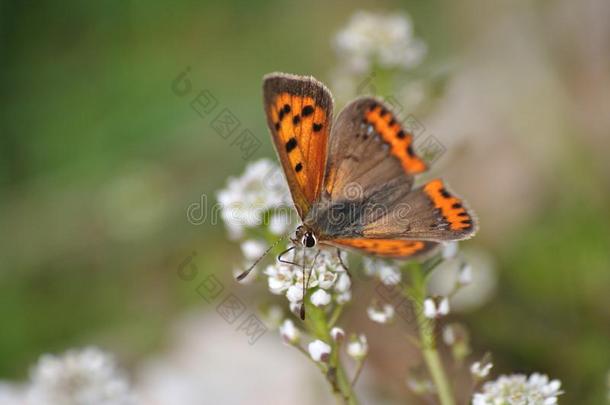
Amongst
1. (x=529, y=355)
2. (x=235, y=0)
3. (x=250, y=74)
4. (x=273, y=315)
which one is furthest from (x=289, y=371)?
(x=235, y=0)

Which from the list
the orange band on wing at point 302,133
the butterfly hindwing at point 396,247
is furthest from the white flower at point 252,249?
the butterfly hindwing at point 396,247

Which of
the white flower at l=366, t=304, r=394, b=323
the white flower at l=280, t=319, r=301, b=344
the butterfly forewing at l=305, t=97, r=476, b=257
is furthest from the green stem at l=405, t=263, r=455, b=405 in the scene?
the white flower at l=280, t=319, r=301, b=344

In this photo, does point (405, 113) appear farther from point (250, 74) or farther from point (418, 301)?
point (250, 74)

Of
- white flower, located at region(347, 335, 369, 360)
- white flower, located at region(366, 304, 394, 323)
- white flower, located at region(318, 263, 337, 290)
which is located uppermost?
white flower, located at region(318, 263, 337, 290)

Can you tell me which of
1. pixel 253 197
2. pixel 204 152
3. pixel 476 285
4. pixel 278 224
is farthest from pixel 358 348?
pixel 204 152

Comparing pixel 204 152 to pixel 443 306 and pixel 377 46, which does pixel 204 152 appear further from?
pixel 443 306

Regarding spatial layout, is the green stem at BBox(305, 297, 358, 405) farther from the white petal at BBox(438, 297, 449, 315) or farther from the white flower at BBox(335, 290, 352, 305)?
the white petal at BBox(438, 297, 449, 315)

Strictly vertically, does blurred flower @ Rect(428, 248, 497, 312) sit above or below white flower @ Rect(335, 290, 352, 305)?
above
